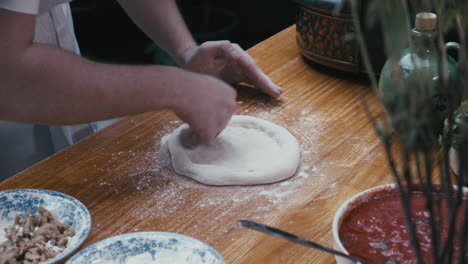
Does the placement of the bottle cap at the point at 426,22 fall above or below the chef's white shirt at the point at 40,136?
above

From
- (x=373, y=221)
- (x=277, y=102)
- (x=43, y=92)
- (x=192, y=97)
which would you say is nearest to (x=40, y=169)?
(x=43, y=92)

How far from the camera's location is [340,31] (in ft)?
6.45

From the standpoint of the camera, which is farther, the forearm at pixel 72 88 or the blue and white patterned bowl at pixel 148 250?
the forearm at pixel 72 88

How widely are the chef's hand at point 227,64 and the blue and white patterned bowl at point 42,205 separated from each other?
0.76 meters

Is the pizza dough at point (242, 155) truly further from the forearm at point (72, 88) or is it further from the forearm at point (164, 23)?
the forearm at point (164, 23)

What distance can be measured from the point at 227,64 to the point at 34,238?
96 cm

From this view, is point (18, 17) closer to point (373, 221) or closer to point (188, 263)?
point (188, 263)

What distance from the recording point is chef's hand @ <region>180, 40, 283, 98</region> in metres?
1.95

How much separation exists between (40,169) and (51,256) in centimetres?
42

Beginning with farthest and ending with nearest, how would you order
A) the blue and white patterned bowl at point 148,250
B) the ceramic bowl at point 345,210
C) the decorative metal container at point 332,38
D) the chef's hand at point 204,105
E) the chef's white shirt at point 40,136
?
the chef's white shirt at point 40,136, the decorative metal container at point 332,38, the chef's hand at point 204,105, the blue and white patterned bowl at point 148,250, the ceramic bowl at point 345,210

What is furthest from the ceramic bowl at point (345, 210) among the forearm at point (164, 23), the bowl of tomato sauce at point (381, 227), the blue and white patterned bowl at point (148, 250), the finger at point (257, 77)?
the forearm at point (164, 23)

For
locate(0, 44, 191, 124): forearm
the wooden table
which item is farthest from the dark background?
locate(0, 44, 191, 124): forearm

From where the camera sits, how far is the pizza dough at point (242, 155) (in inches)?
59.6

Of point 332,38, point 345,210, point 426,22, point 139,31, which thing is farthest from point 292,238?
point 139,31
